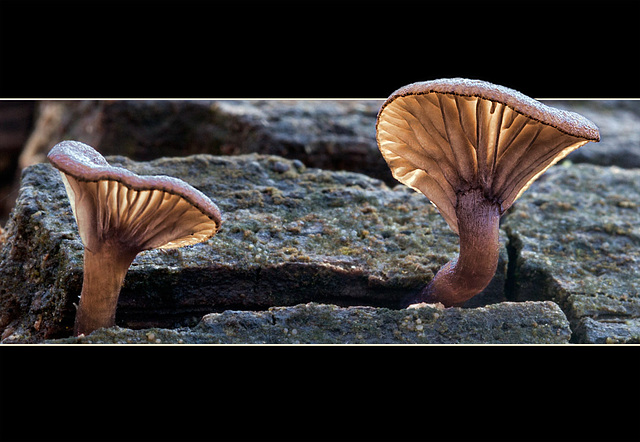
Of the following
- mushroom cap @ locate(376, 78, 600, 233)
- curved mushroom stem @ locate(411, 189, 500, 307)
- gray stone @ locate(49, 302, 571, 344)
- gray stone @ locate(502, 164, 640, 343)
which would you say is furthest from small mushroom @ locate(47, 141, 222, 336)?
gray stone @ locate(502, 164, 640, 343)

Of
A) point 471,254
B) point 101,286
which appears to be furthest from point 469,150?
point 101,286

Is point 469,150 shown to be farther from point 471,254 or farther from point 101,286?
point 101,286

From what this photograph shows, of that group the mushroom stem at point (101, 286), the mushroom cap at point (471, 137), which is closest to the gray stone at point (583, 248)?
the mushroom cap at point (471, 137)

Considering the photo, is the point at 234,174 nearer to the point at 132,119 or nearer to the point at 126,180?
the point at 126,180

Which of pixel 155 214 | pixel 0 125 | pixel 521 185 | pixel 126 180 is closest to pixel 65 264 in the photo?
pixel 155 214

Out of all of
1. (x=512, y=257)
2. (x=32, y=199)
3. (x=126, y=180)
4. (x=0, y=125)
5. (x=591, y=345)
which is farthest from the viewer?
(x=0, y=125)

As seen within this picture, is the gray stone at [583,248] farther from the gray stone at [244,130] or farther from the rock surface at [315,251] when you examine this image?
the gray stone at [244,130]

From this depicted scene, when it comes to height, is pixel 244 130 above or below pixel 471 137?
above
